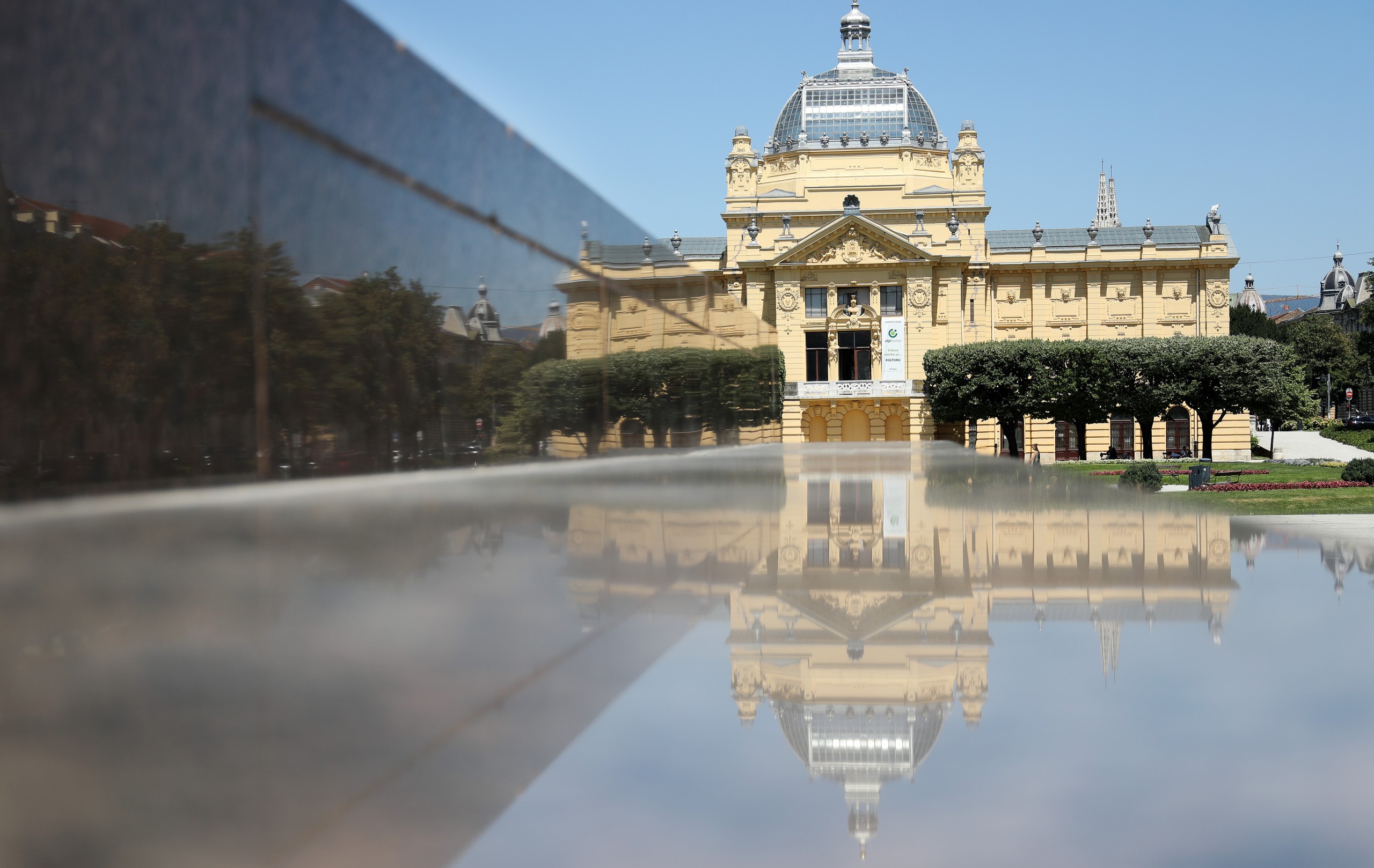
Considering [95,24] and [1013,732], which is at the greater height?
[95,24]

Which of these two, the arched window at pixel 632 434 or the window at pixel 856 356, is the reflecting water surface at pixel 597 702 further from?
the window at pixel 856 356

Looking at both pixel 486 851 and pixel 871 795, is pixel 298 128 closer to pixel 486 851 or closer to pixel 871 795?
pixel 486 851

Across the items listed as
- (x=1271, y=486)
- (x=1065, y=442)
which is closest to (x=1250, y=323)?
(x=1065, y=442)

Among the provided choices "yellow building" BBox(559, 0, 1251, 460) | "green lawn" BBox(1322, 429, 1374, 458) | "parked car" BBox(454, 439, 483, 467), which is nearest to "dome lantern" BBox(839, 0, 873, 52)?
"yellow building" BBox(559, 0, 1251, 460)

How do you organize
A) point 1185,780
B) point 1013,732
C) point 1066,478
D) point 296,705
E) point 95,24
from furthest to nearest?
point 1066,478
point 1013,732
point 1185,780
point 296,705
point 95,24

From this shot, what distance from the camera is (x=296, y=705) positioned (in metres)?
1.76

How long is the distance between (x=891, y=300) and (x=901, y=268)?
1.53 metres

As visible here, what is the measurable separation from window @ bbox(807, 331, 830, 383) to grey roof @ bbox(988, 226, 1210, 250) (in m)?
13.0

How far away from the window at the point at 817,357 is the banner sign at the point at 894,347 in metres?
2.69

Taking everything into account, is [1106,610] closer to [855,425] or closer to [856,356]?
[855,425]

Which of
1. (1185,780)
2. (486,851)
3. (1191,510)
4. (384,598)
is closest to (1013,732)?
(1185,780)

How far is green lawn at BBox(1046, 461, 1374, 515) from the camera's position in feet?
69.7

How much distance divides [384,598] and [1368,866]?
69.9 inches

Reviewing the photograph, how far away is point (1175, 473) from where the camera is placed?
36188 mm
